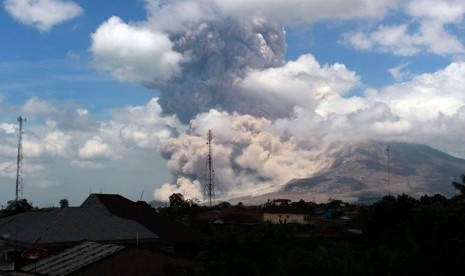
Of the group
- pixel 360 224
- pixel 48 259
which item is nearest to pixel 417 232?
pixel 48 259

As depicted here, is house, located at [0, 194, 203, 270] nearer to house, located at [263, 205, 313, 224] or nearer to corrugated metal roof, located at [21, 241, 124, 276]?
corrugated metal roof, located at [21, 241, 124, 276]

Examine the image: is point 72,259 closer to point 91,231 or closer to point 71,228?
point 71,228

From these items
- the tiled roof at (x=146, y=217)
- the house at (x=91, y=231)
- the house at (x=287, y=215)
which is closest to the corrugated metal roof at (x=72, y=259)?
the house at (x=91, y=231)

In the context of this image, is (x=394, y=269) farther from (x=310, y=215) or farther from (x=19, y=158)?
A: (x=310, y=215)

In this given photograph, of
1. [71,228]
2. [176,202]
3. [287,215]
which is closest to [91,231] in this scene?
[71,228]

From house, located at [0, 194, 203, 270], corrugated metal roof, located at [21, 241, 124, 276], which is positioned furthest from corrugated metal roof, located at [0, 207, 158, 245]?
corrugated metal roof, located at [21, 241, 124, 276]
